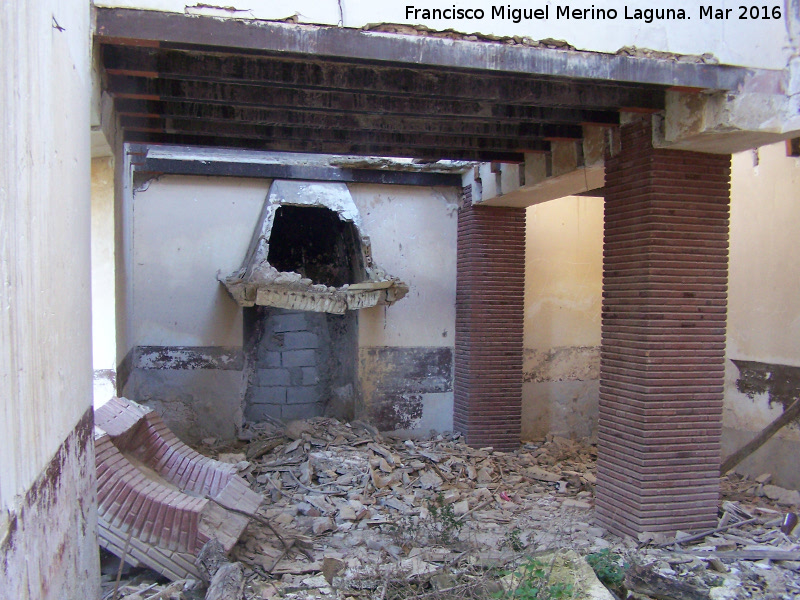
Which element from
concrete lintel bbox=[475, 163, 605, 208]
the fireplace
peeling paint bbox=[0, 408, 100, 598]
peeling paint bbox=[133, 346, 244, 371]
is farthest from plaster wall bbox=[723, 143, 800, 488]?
peeling paint bbox=[0, 408, 100, 598]

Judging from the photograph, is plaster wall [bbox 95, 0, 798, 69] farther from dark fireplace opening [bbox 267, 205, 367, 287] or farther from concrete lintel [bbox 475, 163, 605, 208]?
dark fireplace opening [bbox 267, 205, 367, 287]

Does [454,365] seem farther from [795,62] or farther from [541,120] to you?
[795,62]

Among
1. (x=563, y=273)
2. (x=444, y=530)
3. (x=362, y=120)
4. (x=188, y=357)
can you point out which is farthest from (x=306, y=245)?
(x=444, y=530)

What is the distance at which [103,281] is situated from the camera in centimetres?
553

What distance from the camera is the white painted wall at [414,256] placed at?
9.34m

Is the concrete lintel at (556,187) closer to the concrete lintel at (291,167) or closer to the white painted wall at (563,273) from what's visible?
the concrete lintel at (291,167)

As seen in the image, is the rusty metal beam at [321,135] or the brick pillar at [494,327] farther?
the brick pillar at [494,327]

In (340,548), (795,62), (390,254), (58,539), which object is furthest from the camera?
(390,254)

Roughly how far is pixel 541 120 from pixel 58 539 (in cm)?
484

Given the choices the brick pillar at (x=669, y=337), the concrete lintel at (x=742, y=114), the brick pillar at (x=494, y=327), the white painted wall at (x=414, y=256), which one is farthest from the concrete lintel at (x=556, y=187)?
the concrete lintel at (x=742, y=114)

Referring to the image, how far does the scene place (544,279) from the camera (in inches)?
388

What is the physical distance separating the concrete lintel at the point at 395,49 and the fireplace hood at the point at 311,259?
383 cm

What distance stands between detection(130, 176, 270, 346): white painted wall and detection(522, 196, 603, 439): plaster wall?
4.33 m

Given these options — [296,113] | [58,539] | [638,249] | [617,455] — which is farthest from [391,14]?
[617,455]
